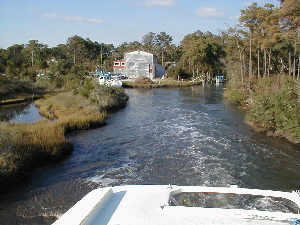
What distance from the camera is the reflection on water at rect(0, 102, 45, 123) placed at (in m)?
23.6

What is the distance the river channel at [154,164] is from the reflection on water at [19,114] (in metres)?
6.66

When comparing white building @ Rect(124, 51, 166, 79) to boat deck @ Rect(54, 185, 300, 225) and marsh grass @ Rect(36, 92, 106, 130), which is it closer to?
marsh grass @ Rect(36, 92, 106, 130)

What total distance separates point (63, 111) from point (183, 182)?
16.5 m

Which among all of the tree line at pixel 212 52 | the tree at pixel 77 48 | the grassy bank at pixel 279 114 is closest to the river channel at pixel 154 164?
the grassy bank at pixel 279 114

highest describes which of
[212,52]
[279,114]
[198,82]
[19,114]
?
[212,52]

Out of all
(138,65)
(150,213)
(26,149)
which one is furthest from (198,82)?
(150,213)

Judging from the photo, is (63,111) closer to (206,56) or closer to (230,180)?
(230,180)

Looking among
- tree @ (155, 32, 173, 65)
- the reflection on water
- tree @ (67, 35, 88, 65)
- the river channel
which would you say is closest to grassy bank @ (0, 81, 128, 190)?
the river channel

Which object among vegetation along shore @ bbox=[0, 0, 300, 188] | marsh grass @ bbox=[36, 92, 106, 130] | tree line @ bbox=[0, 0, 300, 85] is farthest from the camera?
tree line @ bbox=[0, 0, 300, 85]

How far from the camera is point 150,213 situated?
5199mm

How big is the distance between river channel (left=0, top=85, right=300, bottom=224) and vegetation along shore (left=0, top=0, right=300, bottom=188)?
3.25ft

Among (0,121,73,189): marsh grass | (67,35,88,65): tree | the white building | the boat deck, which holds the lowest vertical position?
(0,121,73,189): marsh grass

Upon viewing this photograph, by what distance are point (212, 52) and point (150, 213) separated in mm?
71683

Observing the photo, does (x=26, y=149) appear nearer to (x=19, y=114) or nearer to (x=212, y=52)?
(x=19, y=114)
